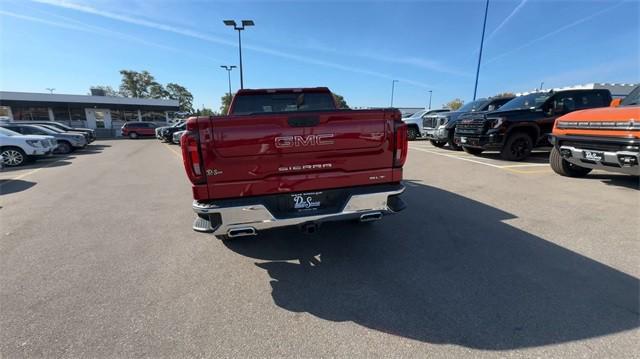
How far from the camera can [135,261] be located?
3.32m

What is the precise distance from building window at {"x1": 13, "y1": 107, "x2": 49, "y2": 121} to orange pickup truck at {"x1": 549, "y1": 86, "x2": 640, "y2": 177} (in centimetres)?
5280

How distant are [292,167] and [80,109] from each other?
5024 centimetres

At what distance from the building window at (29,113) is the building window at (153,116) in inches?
466

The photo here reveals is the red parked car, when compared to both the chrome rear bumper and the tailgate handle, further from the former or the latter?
the tailgate handle

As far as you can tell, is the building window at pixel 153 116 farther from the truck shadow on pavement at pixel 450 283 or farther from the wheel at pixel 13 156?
the truck shadow on pavement at pixel 450 283

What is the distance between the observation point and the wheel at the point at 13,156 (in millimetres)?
10406

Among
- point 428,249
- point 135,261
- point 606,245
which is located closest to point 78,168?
point 135,261

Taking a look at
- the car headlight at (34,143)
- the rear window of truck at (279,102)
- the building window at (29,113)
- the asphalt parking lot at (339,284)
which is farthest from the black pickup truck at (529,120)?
the building window at (29,113)

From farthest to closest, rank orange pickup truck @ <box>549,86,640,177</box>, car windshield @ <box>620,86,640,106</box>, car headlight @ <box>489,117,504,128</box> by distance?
1. car headlight @ <box>489,117,504,128</box>
2. car windshield @ <box>620,86,640,106</box>
3. orange pickup truck @ <box>549,86,640,177</box>

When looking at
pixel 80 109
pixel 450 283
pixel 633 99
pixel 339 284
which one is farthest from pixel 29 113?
pixel 633 99

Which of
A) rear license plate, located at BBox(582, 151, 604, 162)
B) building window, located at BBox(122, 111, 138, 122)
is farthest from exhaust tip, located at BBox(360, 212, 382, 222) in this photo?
building window, located at BBox(122, 111, 138, 122)

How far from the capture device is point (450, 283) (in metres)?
2.70

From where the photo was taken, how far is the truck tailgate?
8.34ft

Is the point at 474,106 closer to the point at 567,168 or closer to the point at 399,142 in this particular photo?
the point at 567,168
